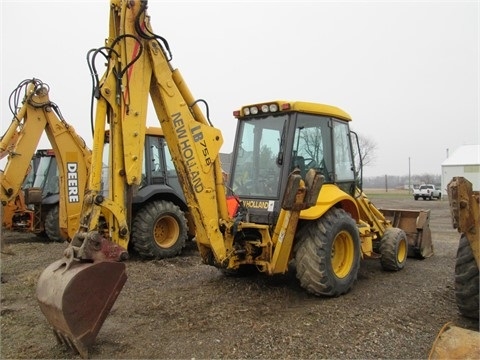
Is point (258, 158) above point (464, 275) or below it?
above

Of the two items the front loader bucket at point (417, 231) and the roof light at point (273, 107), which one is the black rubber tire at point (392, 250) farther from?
the roof light at point (273, 107)

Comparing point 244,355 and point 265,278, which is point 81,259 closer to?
point 244,355

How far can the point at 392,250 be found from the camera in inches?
259

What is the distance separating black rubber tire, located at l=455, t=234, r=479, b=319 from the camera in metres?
4.09

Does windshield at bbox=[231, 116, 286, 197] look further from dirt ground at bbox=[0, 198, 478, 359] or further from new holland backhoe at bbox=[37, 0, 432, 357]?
dirt ground at bbox=[0, 198, 478, 359]

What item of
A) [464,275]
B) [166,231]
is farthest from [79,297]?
[166,231]

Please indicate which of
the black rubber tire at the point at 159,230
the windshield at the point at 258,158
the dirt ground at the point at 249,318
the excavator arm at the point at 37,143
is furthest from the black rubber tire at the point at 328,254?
the excavator arm at the point at 37,143

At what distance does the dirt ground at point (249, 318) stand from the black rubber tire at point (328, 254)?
186 mm

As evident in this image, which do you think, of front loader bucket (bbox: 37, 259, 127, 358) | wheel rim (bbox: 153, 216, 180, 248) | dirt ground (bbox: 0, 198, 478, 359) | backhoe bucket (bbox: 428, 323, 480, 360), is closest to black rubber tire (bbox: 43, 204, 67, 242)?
wheel rim (bbox: 153, 216, 180, 248)

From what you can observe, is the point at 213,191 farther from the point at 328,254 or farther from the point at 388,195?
the point at 388,195

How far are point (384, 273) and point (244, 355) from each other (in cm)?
360

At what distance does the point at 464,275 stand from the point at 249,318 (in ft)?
6.81

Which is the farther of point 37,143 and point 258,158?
point 37,143

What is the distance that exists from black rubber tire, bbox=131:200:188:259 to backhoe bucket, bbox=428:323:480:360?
547 centimetres
